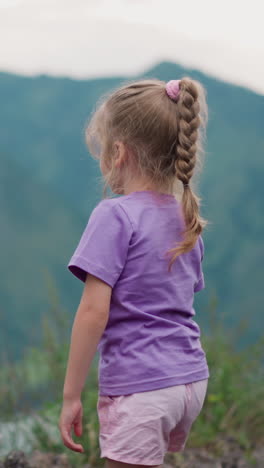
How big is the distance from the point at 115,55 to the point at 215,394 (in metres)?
2.41

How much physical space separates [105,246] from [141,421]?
43cm

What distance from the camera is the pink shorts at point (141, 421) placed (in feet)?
6.45

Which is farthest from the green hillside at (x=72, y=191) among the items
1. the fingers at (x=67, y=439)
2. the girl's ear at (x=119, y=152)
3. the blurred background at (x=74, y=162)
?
the fingers at (x=67, y=439)

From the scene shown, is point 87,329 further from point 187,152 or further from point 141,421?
point 187,152

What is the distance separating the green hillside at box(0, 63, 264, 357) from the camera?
4.95 metres

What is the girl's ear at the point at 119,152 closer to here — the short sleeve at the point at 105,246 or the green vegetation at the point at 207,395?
the short sleeve at the point at 105,246

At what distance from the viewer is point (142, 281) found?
2.03 m

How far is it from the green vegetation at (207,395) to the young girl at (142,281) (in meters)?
1.26

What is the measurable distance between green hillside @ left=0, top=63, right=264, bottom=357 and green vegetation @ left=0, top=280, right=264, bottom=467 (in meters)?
0.62

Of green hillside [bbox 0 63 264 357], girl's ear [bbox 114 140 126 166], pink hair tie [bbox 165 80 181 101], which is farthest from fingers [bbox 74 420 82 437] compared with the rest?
green hillside [bbox 0 63 264 357]

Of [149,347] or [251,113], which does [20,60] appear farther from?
[149,347]

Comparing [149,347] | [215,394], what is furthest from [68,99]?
[149,347]

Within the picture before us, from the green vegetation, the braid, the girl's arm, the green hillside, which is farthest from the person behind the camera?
the green hillside

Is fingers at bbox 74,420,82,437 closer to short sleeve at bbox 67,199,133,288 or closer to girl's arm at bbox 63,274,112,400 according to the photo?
girl's arm at bbox 63,274,112,400
